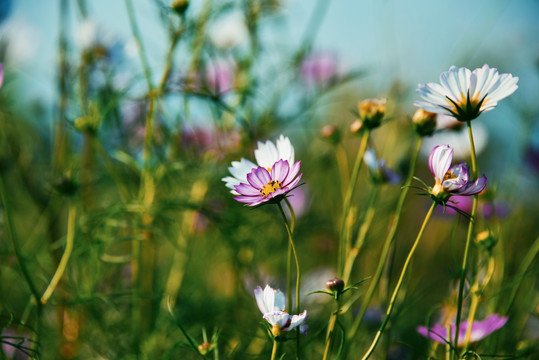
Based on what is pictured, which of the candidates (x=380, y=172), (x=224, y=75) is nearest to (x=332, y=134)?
(x=380, y=172)

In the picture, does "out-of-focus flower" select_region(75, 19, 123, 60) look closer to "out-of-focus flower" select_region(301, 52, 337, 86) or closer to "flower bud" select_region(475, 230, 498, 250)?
"out-of-focus flower" select_region(301, 52, 337, 86)

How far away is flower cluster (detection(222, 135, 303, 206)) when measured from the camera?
1.00 feet

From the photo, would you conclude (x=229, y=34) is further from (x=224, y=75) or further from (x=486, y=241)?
(x=486, y=241)

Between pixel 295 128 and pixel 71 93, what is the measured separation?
0.98 feet

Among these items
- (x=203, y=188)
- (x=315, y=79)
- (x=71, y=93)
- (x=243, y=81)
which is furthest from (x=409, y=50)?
(x=71, y=93)

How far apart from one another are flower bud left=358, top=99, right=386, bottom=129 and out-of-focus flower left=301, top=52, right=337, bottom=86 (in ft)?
1.10

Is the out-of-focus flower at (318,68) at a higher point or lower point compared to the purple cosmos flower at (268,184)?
lower

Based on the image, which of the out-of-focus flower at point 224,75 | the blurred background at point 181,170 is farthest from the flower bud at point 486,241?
the out-of-focus flower at point 224,75

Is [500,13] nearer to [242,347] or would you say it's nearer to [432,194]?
[432,194]

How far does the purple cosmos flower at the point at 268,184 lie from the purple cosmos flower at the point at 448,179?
0.29ft

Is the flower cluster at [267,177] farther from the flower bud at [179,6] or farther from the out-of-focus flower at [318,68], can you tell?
the out-of-focus flower at [318,68]

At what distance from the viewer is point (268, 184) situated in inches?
12.7

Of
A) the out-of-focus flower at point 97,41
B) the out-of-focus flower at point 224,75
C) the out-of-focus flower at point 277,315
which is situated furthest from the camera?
the out-of-focus flower at point 224,75

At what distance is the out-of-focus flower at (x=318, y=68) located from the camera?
0.76 m
